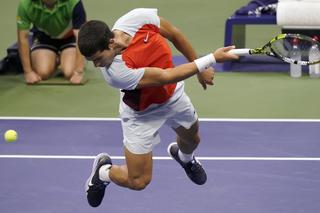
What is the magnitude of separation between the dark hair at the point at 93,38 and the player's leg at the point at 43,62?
491 cm

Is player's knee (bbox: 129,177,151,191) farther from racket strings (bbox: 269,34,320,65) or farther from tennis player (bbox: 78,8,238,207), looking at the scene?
racket strings (bbox: 269,34,320,65)

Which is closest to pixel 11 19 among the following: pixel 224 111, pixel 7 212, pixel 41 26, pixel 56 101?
pixel 41 26

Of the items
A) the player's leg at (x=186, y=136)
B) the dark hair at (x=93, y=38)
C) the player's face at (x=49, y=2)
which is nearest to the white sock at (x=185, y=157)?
the player's leg at (x=186, y=136)

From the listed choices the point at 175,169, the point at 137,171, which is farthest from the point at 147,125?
the point at 175,169

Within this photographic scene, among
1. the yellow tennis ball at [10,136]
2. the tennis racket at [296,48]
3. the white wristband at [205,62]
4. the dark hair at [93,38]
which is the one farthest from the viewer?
the yellow tennis ball at [10,136]

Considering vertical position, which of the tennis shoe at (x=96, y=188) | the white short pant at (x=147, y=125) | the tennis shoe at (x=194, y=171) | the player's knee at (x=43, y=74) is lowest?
the player's knee at (x=43, y=74)

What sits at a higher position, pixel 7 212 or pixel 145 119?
pixel 145 119

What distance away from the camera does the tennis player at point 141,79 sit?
5.80m

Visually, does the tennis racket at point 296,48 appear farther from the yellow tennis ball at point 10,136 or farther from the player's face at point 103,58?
the yellow tennis ball at point 10,136

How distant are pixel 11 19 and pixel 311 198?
7.43 meters

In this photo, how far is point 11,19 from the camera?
1332cm

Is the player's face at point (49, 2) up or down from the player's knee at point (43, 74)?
up

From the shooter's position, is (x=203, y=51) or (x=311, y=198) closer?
(x=311, y=198)

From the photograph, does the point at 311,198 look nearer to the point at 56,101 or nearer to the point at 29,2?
the point at 56,101
